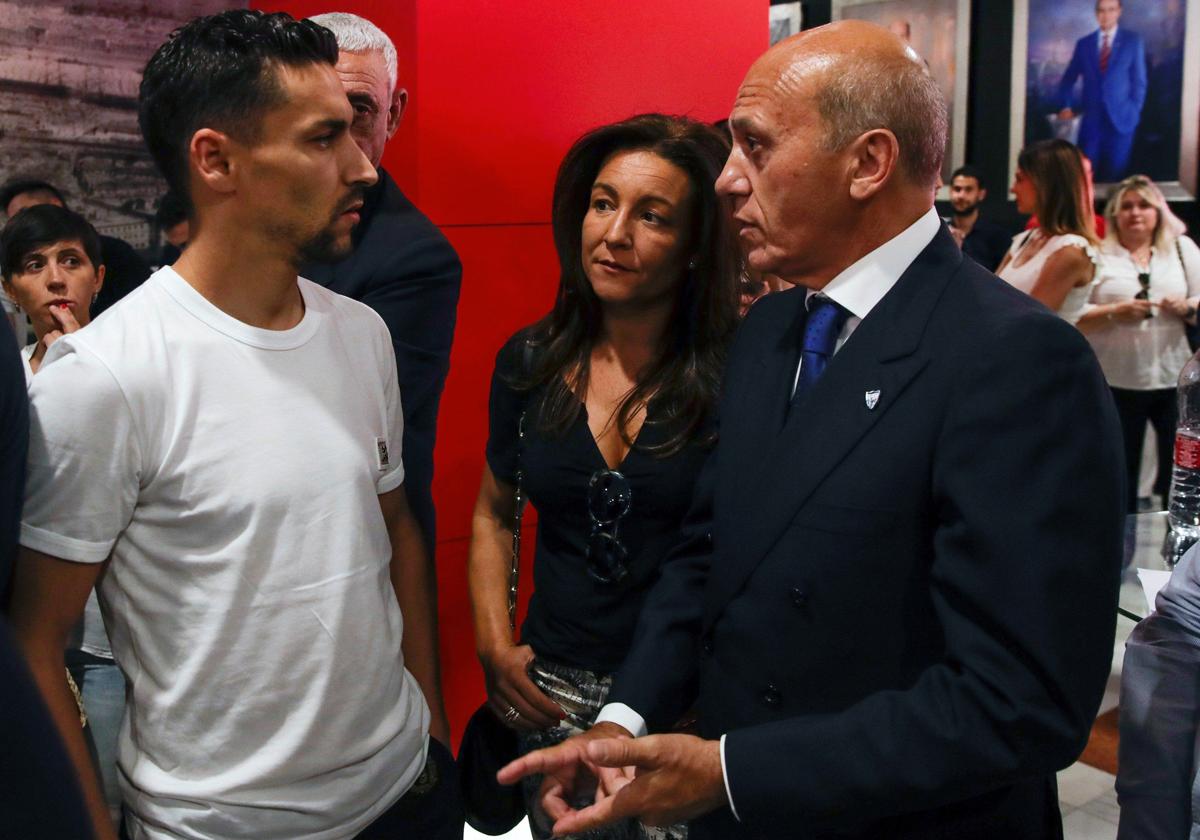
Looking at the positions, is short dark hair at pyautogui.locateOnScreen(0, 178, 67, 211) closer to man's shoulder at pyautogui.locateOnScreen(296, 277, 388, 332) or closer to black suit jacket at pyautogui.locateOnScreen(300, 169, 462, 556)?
black suit jacket at pyautogui.locateOnScreen(300, 169, 462, 556)

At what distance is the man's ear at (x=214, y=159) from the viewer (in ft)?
5.24

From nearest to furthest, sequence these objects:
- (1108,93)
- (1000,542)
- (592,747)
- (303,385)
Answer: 1. (1000,542)
2. (592,747)
3. (303,385)
4. (1108,93)

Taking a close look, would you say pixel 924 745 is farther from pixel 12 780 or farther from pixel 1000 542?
pixel 12 780

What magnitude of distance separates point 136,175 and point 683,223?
2144mm

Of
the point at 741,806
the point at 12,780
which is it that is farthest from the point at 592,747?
the point at 12,780

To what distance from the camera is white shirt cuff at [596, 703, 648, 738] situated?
5.37ft

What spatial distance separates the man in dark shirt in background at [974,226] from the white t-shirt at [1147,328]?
938 mm

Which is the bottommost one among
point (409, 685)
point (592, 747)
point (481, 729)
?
point (481, 729)

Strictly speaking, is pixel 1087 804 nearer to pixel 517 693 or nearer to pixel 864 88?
pixel 517 693

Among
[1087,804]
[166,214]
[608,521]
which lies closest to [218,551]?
[608,521]

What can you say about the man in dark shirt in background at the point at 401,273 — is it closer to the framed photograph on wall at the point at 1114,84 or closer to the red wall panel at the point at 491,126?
the red wall panel at the point at 491,126

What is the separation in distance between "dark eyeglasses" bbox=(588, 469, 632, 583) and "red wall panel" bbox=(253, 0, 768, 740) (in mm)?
1126

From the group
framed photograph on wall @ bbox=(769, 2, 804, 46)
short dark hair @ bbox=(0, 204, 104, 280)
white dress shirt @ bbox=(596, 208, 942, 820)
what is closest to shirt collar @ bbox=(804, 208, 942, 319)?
white dress shirt @ bbox=(596, 208, 942, 820)

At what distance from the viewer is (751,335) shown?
68.5 inches
